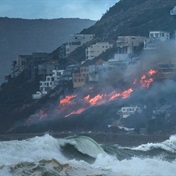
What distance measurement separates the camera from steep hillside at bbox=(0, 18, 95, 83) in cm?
13988

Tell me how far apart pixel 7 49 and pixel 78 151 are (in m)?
118

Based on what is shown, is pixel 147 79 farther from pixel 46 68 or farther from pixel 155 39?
pixel 46 68

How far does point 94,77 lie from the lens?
66.1 metres

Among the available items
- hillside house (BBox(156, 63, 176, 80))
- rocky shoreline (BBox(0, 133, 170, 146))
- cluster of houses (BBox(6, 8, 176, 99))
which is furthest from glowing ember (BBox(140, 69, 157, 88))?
rocky shoreline (BBox(0, 133, 170, 146))

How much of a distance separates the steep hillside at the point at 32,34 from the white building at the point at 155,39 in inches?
2669

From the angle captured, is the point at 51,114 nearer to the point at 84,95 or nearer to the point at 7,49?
the point at 84,95

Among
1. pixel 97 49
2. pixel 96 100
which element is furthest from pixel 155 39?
pixel 96 100

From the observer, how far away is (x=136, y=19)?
84.8 metres

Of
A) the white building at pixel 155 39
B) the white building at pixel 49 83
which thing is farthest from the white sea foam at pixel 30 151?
the white building at pixel 49 83

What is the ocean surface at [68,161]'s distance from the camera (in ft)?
56.5

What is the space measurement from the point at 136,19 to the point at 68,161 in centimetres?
6713

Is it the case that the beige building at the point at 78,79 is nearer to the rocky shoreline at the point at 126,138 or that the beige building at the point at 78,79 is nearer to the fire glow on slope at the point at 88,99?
the fire glow on slope at the point at 88,99

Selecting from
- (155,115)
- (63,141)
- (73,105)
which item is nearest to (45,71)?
(73,105)

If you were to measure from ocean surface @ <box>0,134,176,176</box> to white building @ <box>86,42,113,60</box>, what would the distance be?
51.4m
